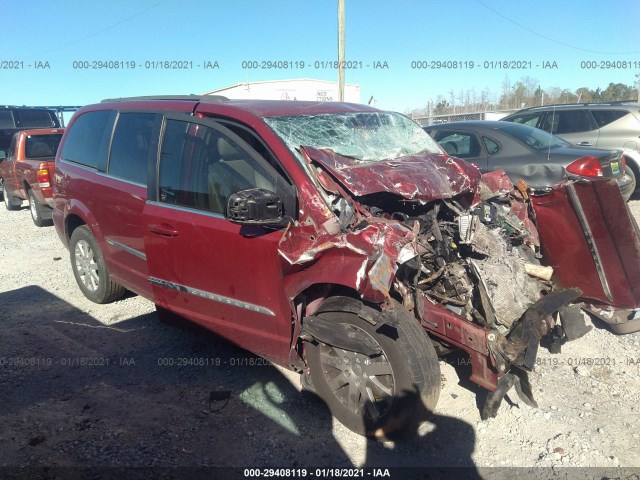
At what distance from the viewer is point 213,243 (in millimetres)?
3113

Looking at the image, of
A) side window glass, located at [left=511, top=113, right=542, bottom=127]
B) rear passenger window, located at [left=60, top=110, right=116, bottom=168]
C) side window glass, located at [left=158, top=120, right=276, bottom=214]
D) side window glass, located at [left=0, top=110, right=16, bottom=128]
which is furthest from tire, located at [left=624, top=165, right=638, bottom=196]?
side window glass, located at [left=0, top=110, right=16, bottom=128]

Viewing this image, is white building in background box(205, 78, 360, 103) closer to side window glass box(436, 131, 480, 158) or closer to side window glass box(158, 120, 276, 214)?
side window glass box(436, 131, 480, 158)

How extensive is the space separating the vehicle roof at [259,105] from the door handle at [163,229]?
2.86ft

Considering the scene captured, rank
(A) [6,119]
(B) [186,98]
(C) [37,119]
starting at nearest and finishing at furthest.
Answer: (B) [186,98]
(A) [6,119]
(C) [37,119]

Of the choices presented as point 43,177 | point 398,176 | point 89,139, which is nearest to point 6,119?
point 43,177

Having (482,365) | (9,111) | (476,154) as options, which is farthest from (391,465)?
(9,111)

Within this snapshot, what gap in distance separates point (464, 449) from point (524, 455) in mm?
326

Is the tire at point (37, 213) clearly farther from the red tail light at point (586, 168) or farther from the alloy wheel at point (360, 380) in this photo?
the red tail light at point (586, 168)

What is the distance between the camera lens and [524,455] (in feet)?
8.76

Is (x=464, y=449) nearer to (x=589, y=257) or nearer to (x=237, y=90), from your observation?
(x=589, y=257)

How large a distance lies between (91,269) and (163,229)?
1785 mm

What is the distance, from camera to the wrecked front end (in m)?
2.59

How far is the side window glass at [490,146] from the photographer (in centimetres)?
A: 648

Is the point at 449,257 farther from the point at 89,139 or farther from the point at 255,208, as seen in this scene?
the point at 89,139
